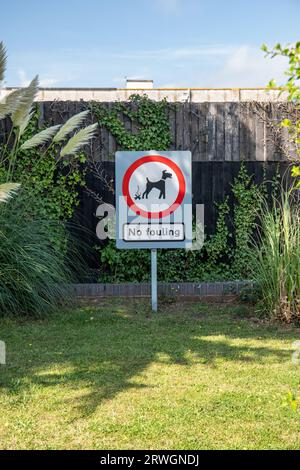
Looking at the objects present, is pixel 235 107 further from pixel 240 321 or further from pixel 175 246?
pixel 240 321

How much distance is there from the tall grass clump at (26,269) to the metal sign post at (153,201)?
0.93m

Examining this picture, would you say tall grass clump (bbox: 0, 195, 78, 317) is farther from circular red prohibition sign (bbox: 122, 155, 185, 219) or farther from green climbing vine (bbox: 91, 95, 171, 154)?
green climbing vine (bbox: 91, 95, 171, 154)

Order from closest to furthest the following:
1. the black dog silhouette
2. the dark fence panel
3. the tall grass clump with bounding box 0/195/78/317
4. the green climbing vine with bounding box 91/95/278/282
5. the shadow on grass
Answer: the shadow on grass → the tall grass clump with bounding box 0/195/78/317 → the black dog silhouette → the green climbing vine with bounding box 91/95/278/282 → the dark fence panel

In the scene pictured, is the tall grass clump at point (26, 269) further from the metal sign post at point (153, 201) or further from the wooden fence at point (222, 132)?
the wooden fence at point (222, 132)

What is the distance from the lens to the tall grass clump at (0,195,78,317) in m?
6.96

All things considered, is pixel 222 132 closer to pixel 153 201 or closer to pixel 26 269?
pixel 153 201

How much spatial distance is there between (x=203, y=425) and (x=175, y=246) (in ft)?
13.5

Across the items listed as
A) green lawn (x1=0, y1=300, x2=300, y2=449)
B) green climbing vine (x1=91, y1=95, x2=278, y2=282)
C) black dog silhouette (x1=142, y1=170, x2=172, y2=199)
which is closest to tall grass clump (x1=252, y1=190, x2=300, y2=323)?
green lawn (x1=0, y1=300, x2=300, y2=449)

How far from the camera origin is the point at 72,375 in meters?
4.88

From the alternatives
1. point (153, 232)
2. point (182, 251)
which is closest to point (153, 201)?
point (153, 232)

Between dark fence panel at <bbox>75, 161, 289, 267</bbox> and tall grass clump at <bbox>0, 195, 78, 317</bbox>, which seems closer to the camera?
tall grass clump at <bbox>0, 195, 78, 317</bbox>

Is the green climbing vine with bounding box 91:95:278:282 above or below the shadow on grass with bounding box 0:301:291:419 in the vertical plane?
above
